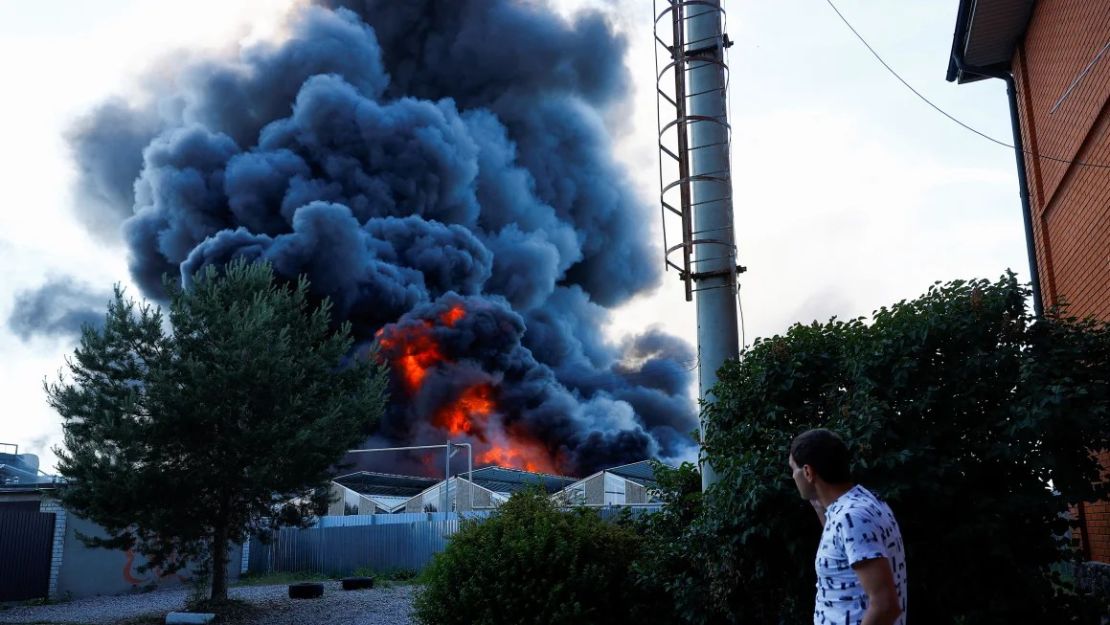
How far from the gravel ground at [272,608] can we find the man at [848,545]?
1122 cm

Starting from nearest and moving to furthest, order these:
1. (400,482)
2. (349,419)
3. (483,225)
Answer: (349,419), (400,482), (483,225)

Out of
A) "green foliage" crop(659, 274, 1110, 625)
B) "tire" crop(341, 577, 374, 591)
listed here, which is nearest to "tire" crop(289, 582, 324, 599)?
"tire" crop(341, 577, 374, 591)

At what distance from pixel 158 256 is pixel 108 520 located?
4595 cm

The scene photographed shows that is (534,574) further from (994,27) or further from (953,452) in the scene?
(994,27)

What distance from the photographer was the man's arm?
274 cm

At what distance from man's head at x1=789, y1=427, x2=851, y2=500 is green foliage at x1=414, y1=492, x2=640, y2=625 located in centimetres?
508

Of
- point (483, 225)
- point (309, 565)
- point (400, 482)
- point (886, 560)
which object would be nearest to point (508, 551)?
point (886, 560)

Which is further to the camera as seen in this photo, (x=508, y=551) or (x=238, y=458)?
(x=238, y=458)

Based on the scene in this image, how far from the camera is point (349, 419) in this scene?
1659 centimetres

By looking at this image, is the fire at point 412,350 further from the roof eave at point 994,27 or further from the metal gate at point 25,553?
the roof eave at point 994,27

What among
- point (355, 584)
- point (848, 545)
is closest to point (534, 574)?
point (848, 545)

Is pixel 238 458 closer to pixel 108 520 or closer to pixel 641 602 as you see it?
pixel 108 520

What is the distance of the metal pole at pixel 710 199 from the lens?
771 centimetres

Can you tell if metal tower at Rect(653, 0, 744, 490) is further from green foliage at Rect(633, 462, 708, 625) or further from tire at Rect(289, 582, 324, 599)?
tire at Rect(289, 582, 324, 599)
